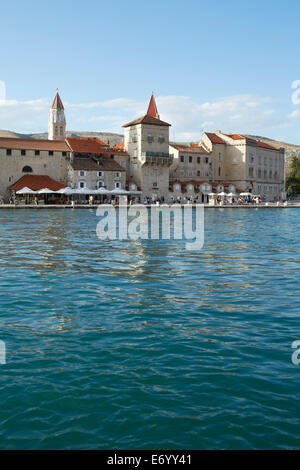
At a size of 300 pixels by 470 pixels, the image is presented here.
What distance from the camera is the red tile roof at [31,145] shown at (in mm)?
58338

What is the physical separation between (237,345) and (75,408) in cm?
278


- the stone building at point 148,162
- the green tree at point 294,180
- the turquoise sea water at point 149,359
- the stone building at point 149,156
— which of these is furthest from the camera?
the green tree at point 294,180

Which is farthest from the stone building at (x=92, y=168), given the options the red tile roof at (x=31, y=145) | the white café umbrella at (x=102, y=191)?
the white café umbrella at (x=102, y=191)

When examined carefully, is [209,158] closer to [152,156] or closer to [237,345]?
[152,156]

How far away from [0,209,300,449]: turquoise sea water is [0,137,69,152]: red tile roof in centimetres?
4830

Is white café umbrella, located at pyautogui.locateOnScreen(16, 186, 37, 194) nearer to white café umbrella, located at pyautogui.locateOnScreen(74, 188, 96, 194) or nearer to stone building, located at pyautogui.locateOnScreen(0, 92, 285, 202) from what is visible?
white café umbrella, located at pyautogui.locateOnScreen(74, 188, 96, 194)

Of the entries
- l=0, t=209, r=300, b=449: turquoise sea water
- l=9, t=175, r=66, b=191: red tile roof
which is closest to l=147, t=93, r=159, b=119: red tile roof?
l=9, t=175, r=66, b=191: red tile roof

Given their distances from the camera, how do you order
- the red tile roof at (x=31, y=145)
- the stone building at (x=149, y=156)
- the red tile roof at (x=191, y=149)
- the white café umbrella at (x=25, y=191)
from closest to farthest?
the white café umbrella at (x=25, y=191), the red tile roof at (x=31, y=145), the stone building at (x=149, y=156), the red tile roof at (x=191, y=149)

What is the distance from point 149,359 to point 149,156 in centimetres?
5919

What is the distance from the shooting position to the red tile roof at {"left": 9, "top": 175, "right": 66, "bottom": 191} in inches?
2191

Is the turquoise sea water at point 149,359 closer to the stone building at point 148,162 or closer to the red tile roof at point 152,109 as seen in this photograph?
the stone building at point 148,162

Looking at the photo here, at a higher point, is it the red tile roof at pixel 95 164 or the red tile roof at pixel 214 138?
the red tile roof at pixel 214 138

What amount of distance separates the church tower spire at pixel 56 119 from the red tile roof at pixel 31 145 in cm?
1046
